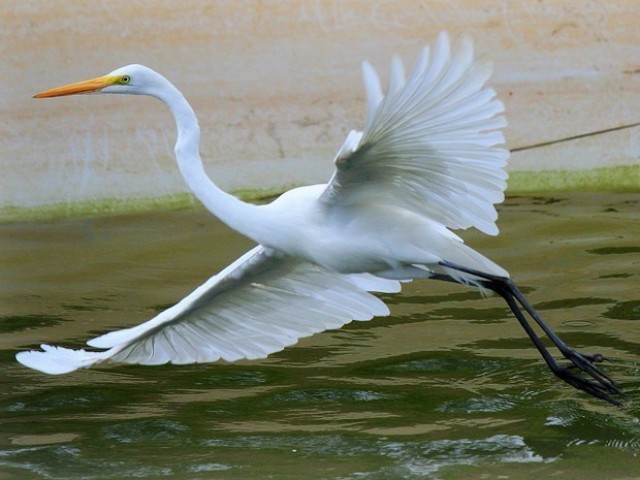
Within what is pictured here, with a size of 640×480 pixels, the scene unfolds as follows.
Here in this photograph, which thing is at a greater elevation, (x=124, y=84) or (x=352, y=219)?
(x=124, y=84)

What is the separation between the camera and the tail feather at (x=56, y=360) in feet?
15.3

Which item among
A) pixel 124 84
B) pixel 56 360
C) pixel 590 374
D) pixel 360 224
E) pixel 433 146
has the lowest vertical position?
pixel 590 374

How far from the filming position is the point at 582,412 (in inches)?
205

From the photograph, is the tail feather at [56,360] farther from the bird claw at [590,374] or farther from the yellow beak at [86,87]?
the bird claw at [590,374]

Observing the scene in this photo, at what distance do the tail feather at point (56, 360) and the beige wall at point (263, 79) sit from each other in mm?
3855

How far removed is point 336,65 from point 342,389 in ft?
12.3

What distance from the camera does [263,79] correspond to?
348 inches

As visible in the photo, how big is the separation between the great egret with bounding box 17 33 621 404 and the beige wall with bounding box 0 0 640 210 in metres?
3.14

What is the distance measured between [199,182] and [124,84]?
528 mm

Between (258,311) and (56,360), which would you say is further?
(258,311)

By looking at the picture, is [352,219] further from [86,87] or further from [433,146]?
[86,87]

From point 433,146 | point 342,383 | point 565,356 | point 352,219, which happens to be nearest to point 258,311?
point 342,383

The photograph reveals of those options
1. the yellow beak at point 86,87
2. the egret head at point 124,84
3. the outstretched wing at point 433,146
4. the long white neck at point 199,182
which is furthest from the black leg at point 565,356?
the yellow beak at point 86,87

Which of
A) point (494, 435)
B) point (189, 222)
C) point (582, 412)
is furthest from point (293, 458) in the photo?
point (189, 222)
